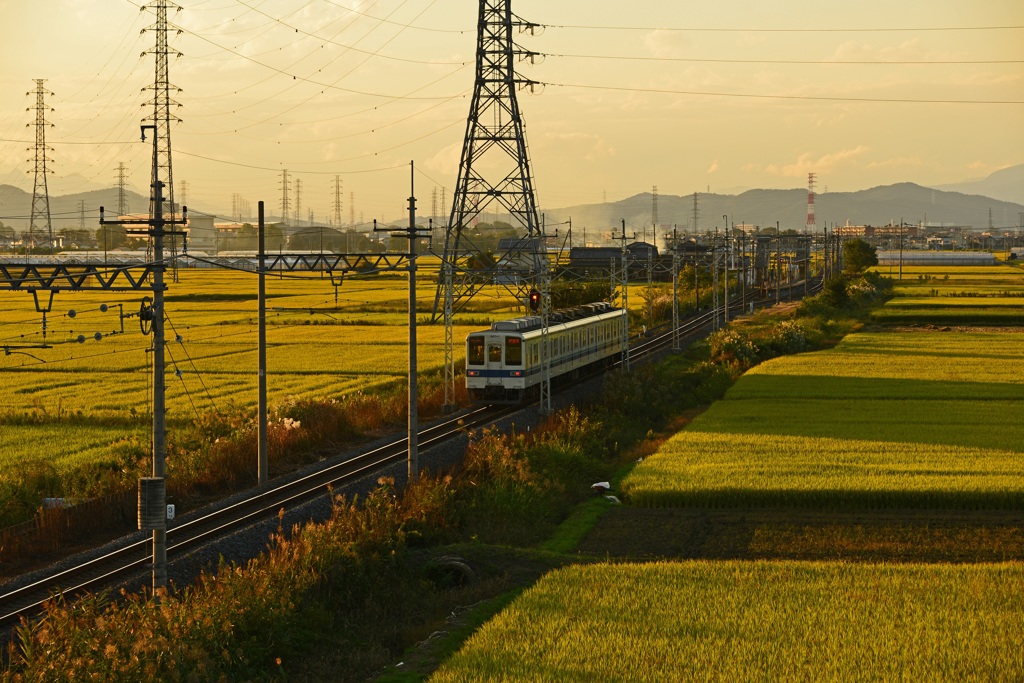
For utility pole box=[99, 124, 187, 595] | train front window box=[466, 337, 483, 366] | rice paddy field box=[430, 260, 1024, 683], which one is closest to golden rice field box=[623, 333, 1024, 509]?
rice paddy field box=[430, 260, 1024, 683]

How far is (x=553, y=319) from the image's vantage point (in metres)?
43.6

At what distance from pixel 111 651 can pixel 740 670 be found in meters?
7.48

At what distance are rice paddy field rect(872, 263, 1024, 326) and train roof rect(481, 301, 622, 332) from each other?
96.3 ft

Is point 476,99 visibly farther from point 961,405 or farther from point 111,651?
point 111,651

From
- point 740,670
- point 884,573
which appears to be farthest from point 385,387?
point 740,670

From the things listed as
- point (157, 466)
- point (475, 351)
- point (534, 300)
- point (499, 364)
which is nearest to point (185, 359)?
point (534, 300)

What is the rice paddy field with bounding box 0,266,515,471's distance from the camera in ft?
109

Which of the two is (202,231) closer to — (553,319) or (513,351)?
(553,319)

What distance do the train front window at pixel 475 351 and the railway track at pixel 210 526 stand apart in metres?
2.73

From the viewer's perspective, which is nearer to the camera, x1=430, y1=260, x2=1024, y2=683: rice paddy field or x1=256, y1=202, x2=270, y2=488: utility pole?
x1=430, y1=260, x2=1024, y2=683: rice paddy field

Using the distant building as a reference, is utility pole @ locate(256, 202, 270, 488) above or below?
below

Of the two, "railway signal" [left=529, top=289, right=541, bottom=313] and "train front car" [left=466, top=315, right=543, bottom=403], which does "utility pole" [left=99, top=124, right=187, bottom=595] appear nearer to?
"train front car" [left=466, top=315, right=543, bottom=403]

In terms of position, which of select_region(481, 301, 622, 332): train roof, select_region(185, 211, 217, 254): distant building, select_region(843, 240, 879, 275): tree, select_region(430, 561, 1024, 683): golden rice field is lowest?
select_region(430, 561, 1024, 683): golden rice field

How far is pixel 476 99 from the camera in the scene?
4628 cm
